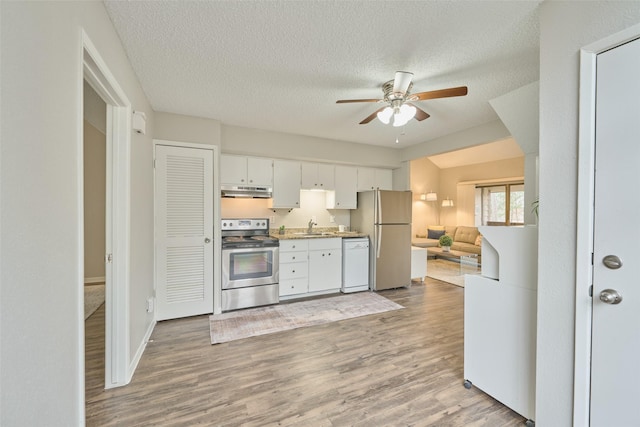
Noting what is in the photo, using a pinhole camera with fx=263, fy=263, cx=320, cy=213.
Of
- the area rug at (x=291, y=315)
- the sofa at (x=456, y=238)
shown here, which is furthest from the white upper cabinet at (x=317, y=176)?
the sofa at (x=456, y=238)

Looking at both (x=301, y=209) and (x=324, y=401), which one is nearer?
(x=324, y=401)

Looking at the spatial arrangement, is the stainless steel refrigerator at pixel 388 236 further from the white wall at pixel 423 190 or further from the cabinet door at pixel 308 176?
the white wall at pixel 423 190

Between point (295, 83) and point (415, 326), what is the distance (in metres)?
2.90

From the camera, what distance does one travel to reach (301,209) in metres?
4.60

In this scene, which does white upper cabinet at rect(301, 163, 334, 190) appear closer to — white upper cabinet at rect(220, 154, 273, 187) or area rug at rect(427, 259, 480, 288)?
white upper cabinet at rect(220, 154, 273, 187)

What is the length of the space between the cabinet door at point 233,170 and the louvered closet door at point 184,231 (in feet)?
1.30

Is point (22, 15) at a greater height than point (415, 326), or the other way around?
point (22, 15)

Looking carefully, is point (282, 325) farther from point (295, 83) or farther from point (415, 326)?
point (295, 83)

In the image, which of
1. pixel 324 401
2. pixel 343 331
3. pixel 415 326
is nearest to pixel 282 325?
pixel 343 331

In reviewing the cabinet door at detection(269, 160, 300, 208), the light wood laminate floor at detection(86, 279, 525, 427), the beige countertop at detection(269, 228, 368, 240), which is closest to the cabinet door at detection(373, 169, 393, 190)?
the beige countertop at detection(269, 228, 368, 240)

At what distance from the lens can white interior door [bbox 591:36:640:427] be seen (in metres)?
1.15

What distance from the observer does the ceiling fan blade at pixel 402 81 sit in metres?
2.01

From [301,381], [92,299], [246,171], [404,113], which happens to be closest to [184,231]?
[246,171]

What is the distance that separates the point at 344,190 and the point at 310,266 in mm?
1503
